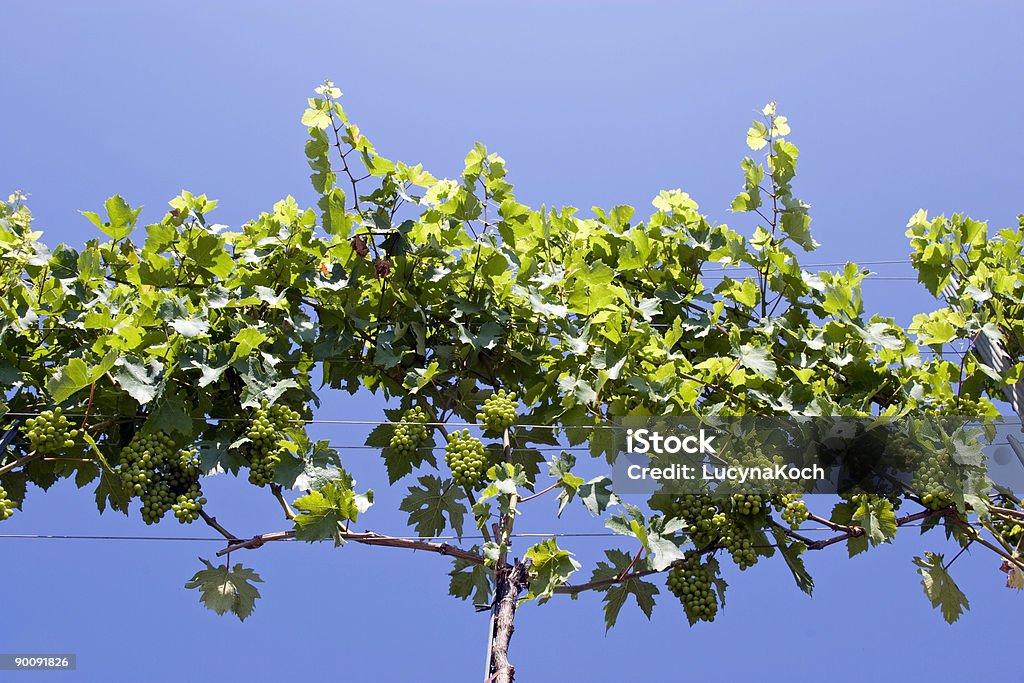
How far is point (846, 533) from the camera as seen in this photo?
238 centimetres

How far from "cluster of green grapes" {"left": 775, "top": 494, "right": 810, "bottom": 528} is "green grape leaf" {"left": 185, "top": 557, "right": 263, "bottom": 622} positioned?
1346mm

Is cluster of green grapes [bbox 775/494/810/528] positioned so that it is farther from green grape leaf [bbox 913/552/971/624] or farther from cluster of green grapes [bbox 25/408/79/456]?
cluster of green grapes [bbox 25/408/79/456]

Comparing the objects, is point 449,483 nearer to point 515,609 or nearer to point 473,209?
point 515,609

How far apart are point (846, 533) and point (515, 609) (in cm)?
92

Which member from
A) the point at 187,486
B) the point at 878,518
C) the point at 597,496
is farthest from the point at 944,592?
the point at 187,486

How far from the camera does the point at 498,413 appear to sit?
2.44m

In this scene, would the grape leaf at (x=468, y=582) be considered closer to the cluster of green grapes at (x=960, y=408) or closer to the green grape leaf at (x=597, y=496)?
the green grape leaf at (x=597, y=496)

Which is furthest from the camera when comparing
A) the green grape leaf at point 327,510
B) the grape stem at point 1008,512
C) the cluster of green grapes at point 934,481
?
the grape stem at point 1008,512

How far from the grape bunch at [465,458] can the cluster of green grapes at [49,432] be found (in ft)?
3.18

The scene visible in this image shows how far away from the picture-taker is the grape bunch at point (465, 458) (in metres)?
2.33

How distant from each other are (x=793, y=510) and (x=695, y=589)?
1.08 feet

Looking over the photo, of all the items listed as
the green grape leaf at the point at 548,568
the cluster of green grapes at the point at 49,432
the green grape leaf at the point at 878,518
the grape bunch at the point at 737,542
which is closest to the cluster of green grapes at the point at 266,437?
the cluster of green grapes at the point at 49,432

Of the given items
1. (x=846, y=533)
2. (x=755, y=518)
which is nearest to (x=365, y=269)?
(x=755, y=518)

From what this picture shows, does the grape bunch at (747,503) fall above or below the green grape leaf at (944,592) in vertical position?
above
